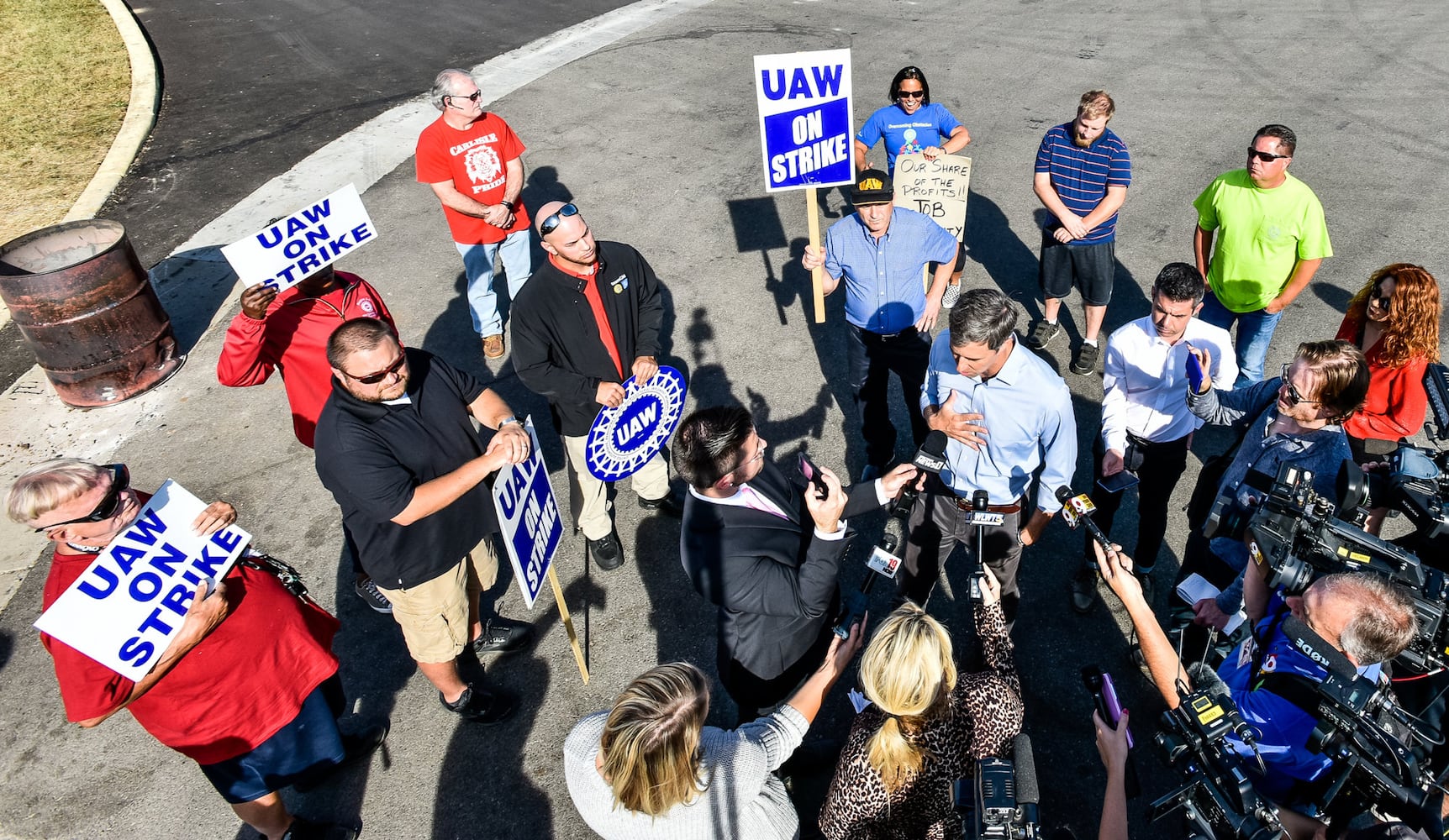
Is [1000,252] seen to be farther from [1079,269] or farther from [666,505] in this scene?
[666,505]

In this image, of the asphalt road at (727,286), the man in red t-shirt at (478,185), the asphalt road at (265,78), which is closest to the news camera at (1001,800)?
the asphalt road at (727,286)

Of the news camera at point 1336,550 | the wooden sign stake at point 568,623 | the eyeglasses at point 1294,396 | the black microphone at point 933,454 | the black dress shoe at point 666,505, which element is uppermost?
the eyeglasses at point 1294,396

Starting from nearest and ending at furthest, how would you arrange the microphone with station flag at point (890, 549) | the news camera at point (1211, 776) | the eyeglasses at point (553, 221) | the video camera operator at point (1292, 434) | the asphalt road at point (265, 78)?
the news camera at point (1211, 776) < the microphone with station flag at point (890, 549) < the video camera operator at point (1292, 434) < the eyeglasses at point (553, 221) < the asphalt road at point (265, 78)

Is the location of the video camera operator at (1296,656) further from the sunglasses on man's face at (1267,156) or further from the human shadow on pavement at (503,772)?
the sunglasses on man's face at (1267,156)

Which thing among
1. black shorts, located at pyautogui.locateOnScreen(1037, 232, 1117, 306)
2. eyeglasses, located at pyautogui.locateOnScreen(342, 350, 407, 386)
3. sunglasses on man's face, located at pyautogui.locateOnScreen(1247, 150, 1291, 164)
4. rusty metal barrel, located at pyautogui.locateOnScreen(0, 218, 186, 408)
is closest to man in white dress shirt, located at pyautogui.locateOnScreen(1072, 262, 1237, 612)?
sunglasses on man's face, located at pyautogui.locateOnScreen(1247, 150, 1291, 164)

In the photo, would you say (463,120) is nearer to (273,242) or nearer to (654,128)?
(273,242)

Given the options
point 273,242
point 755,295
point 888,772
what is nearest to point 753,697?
point 888,772

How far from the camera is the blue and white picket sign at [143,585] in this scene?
2.99 metres

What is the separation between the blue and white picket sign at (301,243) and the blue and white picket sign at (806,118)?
2.86 m

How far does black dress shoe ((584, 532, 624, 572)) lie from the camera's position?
5.38 metres

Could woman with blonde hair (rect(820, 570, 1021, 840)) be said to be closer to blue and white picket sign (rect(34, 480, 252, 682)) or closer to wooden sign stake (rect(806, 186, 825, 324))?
blue and white picket sign (rect(34, 480, 252, 682))

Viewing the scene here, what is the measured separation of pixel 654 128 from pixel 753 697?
31.4ft

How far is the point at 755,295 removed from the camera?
8086mm

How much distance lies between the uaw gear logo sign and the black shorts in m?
3.39
